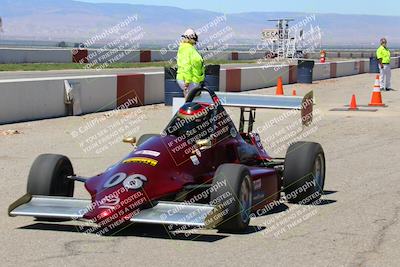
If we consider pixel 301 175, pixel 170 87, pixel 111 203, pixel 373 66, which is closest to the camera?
pixel 111 203

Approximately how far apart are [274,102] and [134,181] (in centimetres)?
292

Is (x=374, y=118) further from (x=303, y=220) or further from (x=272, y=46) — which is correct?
(x=272, y=46)

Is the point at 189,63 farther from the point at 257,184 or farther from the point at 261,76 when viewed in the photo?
the point at 261,76

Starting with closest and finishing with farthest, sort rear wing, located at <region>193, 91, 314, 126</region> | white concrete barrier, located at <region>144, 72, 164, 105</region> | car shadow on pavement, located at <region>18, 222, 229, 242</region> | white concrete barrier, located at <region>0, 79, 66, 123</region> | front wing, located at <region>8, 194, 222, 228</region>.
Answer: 1. front wing, located at <region>8, 194, 222, 228</region>
2. car shadow on pavement, located at <region>18, 222, 229, 242</region>
3. rear wing, located at <region>193, 91, 314, 126</region>
4. white concrete barrier, located at <region>0, 79, 66, 123</region>
5. white concrete barrier, located at <region>144, 72, 164, 105</region>

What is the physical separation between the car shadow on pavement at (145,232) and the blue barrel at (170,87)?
11.7m

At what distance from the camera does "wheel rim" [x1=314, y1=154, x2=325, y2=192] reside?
27.6ft

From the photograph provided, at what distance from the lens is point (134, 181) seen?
21.8 ft

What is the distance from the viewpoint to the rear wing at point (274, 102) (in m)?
8.85

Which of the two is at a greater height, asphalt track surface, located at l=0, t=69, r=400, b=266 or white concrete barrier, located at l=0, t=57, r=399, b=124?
white concrete barrier, located at l=0, t=57, r=399, b=124

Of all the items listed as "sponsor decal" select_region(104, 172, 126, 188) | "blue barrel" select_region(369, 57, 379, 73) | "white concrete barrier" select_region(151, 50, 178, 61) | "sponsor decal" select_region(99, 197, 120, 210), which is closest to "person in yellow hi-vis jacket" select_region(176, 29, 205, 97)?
"sponsor decal" select_region(104, 172, 126, 188)

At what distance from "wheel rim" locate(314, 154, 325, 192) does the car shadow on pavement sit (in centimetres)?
197

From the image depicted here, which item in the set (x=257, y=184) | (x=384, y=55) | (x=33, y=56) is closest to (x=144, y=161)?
(x=257, y=184)

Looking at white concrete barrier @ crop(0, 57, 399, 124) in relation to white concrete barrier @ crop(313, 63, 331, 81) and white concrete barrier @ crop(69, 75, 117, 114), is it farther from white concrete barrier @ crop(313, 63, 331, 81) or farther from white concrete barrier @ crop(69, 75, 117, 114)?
white concrete barrier @ crop(313, 63, 331, 81)

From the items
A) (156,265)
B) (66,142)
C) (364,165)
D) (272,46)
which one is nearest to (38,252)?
(156,265)
